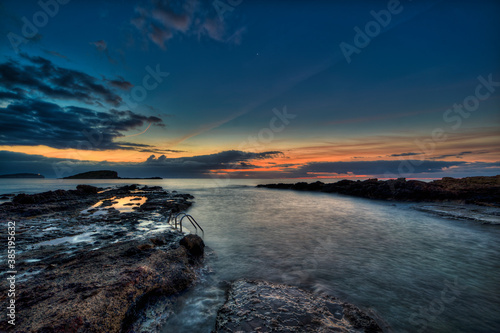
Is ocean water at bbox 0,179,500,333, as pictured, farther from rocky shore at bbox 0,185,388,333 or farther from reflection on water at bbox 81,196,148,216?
reflection on water at bbox 81,196,148,216

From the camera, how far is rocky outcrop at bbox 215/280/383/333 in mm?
3872

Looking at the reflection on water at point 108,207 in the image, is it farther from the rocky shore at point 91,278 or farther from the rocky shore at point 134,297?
the rocky shore at point 134,297

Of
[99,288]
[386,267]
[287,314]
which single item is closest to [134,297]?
[99,288]

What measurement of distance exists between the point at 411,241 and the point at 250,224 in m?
10.5

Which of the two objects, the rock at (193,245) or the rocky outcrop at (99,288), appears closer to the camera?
the rocky outcrop at (99,288)

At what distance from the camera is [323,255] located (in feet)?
29.3

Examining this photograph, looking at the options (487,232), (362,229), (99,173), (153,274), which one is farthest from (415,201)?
(99,173)

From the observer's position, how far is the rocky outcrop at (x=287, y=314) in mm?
3872

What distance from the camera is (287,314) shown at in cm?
420

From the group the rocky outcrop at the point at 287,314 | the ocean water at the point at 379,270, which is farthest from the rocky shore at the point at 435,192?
the rocky outcrop at the point at 287,314

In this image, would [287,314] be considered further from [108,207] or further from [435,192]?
[435,192]

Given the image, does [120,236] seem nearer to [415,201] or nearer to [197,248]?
[197,248]

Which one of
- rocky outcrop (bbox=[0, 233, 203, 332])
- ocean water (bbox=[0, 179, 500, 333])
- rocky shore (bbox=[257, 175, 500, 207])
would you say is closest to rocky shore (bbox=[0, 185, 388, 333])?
rocky outcrop (bbox=[0, 233, 203, 332])

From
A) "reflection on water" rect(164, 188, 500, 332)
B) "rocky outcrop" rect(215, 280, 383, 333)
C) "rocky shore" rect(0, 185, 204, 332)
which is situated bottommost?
"reflection on water" rect(164, 188, 500, 332)
